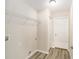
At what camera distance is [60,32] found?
496cm

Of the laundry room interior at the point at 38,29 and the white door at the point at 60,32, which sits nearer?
the laundry room interior at the point at 38,29

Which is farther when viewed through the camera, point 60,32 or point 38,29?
point 60,32

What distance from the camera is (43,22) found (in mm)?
4105

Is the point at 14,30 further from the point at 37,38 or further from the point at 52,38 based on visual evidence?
the point at 52,38

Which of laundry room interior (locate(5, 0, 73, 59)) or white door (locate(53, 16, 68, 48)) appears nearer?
laundry room interior (locate(5, 0, 73, 59))

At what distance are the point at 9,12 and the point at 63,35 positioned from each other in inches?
151

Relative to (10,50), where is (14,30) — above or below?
above

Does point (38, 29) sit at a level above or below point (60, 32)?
above

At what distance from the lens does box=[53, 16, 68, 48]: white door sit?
4.77 m

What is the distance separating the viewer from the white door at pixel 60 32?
4.77 meters

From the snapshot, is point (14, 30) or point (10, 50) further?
point (14, 30)
